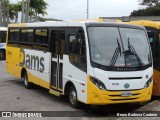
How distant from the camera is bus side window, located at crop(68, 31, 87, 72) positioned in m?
10.4

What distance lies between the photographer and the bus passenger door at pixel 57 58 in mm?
12043

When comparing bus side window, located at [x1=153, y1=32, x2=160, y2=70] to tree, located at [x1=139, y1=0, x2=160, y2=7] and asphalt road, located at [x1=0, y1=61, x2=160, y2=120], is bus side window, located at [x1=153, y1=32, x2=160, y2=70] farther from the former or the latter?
tree, located at [x1=139, y1=0, x2=160, y2=7]

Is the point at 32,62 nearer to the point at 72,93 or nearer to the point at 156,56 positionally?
the point at 72,93

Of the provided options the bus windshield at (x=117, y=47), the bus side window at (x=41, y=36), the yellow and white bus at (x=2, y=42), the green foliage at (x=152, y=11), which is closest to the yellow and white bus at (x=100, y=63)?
the bus windshield at (x=117, y=47)

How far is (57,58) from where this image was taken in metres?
12.3

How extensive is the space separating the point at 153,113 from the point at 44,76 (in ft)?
15.1

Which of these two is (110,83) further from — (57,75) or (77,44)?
(57,75)

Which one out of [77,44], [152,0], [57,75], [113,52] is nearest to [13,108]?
[57,75]

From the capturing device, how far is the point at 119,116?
1008 cm

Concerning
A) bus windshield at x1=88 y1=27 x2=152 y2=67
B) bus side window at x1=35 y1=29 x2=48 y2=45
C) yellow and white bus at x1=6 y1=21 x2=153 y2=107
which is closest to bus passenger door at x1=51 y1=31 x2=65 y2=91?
yellow and white bus at x1=6 y1=21 x2=153 y2=107

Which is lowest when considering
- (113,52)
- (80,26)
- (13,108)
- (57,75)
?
(13,108)

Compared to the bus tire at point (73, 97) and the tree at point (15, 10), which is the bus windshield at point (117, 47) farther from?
the tree at point (15, 10)

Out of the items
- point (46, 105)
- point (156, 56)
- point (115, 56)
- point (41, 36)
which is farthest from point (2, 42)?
point (115, 56)

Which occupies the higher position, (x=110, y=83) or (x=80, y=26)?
(x=80, y=26)
